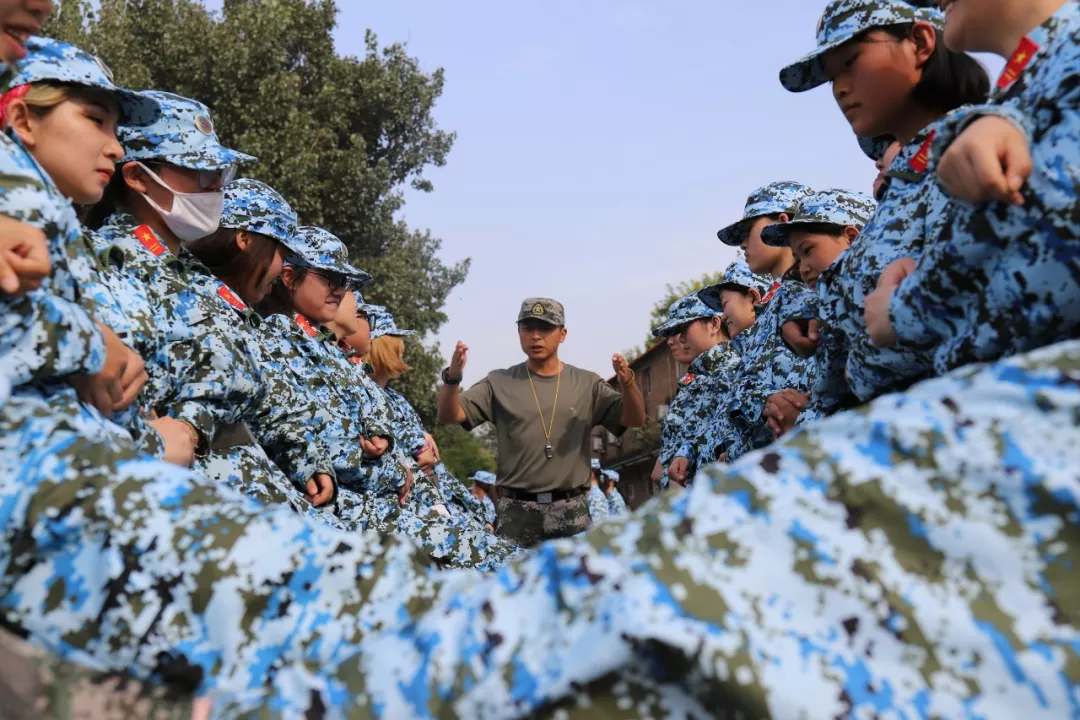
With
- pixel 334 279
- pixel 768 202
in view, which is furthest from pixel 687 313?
pixel 334 279

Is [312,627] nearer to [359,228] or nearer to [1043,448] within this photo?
[1043,448]

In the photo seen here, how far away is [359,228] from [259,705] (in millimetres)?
15796

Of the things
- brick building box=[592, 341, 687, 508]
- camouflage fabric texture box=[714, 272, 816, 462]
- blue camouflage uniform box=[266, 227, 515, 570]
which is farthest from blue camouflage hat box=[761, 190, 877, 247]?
brick building box=[592, 341, 687, 508]

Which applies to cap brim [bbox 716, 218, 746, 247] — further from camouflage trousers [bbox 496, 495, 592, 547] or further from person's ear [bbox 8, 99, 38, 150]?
person's ear [bbox 8, 99, 38, 150]

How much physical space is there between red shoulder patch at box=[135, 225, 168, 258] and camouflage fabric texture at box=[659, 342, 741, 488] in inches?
153

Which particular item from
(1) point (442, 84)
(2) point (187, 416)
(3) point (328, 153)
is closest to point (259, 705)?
(2) point (187, 416)

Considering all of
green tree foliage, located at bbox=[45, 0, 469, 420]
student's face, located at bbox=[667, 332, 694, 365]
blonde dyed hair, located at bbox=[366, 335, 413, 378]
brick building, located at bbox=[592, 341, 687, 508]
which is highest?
brick building, located at bbox=[592, 341, 687, 508]

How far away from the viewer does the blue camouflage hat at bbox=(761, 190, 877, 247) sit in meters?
4.13

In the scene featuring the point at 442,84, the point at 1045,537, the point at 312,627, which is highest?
the point at 442,84

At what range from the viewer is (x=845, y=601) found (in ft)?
4.33

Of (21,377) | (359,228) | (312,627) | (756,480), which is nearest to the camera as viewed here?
(756,480)

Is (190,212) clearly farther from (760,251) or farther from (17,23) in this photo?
(760,251)

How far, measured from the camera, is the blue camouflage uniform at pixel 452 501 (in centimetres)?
600

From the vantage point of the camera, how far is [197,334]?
11.7 feet
